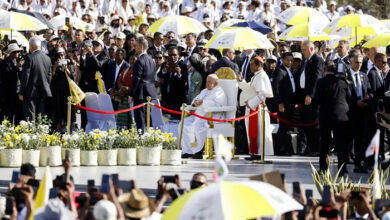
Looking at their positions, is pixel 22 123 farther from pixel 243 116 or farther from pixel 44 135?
pixel 243 116

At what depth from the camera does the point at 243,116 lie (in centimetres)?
2259

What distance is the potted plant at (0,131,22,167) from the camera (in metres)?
19.7

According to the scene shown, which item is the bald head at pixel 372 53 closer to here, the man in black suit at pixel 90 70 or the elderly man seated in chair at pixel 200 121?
the elderly man seated in chair at pixel 200 121

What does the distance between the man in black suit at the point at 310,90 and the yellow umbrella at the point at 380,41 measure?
1957mm

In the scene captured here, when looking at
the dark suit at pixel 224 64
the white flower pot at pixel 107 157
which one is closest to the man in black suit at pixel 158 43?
the dark suit at pixel 224 64

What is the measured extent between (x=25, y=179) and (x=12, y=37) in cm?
1703

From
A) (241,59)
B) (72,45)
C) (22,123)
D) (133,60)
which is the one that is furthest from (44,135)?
(72,45)

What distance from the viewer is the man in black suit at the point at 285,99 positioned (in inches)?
914

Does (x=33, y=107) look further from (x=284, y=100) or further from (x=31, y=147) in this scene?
(x=284, y=100)

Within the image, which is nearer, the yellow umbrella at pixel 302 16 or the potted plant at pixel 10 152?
the potted plant at pixel 10 152

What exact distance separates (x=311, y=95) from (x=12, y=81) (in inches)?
242

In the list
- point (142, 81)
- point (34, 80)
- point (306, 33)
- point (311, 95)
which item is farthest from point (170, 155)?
point (306, 33)

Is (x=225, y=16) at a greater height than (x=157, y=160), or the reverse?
(x=225, y=16)

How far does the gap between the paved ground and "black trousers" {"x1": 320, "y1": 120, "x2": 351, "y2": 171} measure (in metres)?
0.32
